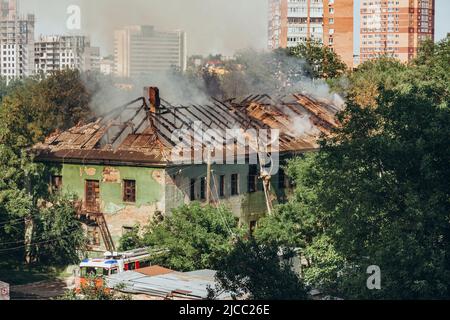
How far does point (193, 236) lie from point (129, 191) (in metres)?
5.89

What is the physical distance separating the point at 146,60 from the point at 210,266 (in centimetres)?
3007

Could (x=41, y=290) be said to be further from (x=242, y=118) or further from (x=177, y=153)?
(x=242, y=118)

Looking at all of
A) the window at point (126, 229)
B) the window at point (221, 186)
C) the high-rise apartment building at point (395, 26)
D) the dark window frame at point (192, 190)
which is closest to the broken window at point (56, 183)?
the window at point (126, 229)

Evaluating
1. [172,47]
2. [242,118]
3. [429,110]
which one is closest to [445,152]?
[429,110]

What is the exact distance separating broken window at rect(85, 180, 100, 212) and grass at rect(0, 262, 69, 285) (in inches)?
96.6

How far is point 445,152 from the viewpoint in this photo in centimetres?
2214

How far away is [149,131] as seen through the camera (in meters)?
34.6

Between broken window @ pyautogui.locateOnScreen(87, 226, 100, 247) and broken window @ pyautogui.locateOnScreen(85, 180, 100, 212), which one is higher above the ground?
broken window @ pyautogui.locateOnScreen(85, 180, 100, 212)

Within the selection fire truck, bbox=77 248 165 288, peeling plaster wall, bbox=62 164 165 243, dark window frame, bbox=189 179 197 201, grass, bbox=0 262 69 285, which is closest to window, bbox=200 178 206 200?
dark window frame, bbox=189 179 197 201

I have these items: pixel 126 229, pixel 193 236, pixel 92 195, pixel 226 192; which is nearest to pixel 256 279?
pixel 193 236

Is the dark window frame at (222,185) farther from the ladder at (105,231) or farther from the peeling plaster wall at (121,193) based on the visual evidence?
the ladder at (105,231)

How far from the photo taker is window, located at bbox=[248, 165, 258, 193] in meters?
38.0

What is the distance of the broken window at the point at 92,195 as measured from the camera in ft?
112

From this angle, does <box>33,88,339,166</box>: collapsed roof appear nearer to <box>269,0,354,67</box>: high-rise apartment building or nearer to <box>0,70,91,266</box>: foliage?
<box>0,70,91,266</box>: foliage
